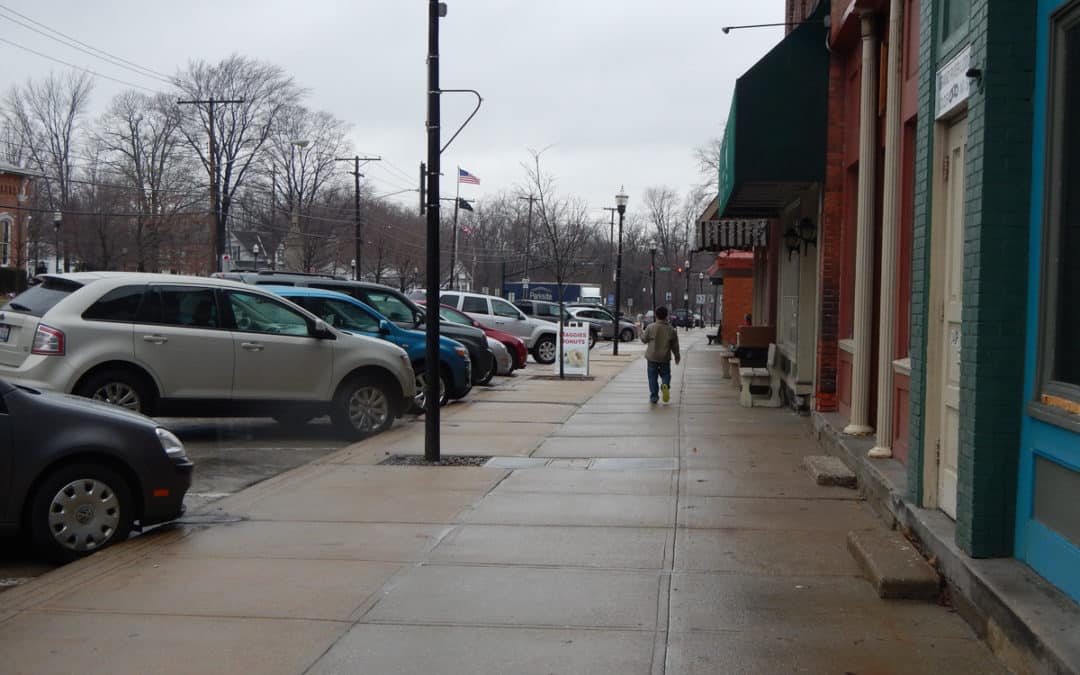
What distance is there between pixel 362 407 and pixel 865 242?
19.8 feet

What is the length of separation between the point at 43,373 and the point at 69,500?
407 centimetres

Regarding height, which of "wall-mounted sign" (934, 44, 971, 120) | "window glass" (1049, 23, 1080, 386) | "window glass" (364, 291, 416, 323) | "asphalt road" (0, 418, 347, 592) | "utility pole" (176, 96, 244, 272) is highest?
"utility pole" (176, 96, 244, 272)

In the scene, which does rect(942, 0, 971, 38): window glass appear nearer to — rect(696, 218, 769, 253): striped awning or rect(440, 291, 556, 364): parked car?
rect(696, 218, 769, 253): striped awning

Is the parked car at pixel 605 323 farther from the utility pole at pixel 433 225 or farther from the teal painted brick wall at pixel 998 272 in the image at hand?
the teal painted brick wall at pixel 998 272

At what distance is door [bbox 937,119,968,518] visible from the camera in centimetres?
662

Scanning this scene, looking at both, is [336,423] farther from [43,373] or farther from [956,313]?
[956,313]

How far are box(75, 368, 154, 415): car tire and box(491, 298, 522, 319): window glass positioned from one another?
745 inches

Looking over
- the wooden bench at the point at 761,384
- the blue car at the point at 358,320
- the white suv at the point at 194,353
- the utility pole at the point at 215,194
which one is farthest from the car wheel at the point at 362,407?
the utility pole at the point at 215,194

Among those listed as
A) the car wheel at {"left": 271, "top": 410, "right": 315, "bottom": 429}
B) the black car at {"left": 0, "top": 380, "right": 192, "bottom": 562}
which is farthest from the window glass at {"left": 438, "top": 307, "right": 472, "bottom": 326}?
the black car at {"left": 0, "top": 380, "right": 192, "bottom": 562}

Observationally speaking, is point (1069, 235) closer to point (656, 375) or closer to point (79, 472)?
point (79, 472)

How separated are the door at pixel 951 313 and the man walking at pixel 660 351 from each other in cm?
1058

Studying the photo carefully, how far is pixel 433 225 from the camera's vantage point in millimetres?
11125

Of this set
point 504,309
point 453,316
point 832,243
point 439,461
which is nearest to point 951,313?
point 439,461

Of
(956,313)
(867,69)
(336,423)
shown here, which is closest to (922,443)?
(956,313)
